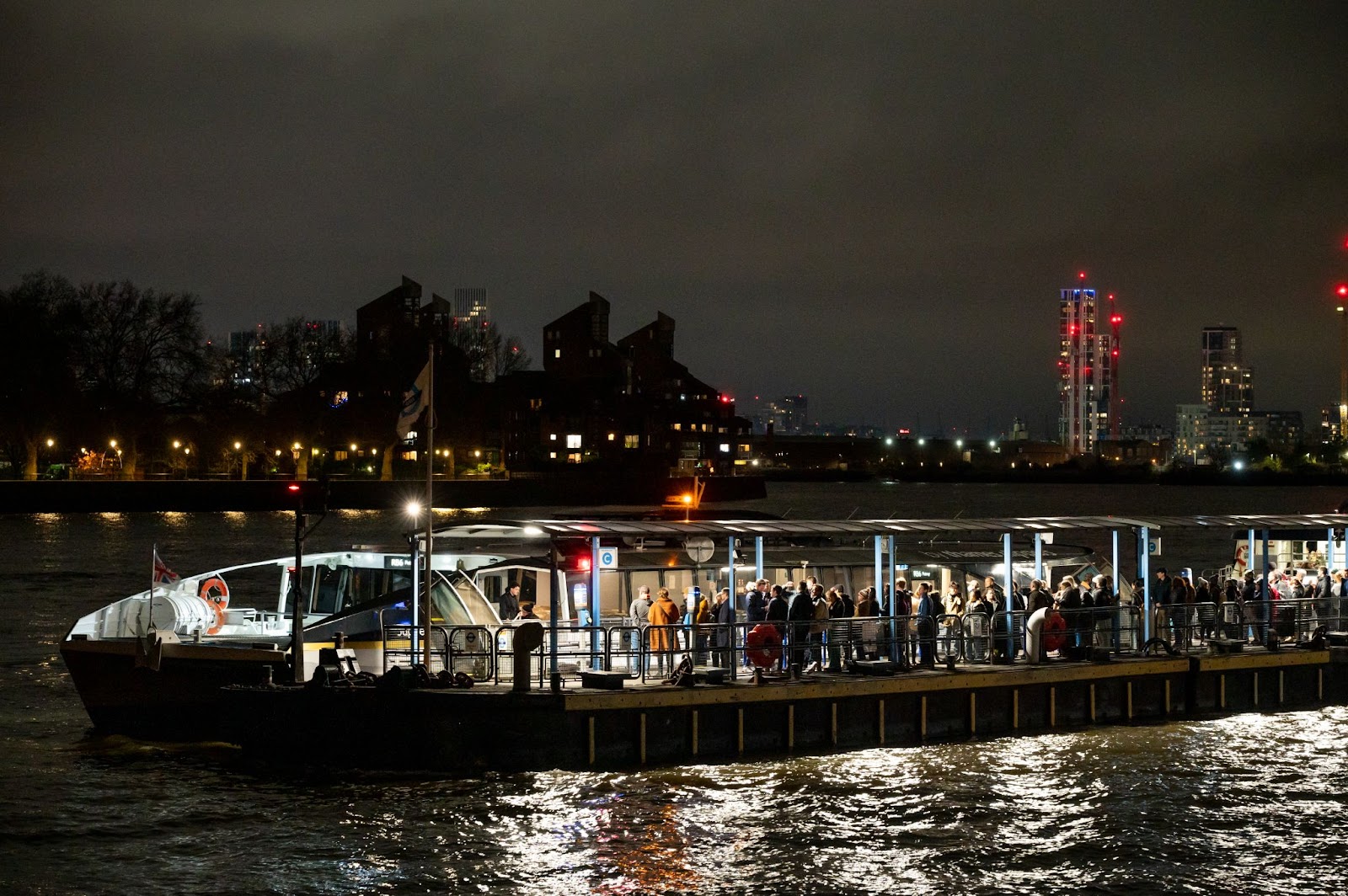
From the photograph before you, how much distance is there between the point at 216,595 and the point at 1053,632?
49.7ft

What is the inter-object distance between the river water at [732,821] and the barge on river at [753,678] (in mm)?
505

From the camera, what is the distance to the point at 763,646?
23781mm

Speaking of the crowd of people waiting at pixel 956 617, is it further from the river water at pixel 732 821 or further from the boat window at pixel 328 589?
the boat window at pixel 328 589

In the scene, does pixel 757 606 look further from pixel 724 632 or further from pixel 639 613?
pixel 639 613

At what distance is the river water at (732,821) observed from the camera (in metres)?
19.1

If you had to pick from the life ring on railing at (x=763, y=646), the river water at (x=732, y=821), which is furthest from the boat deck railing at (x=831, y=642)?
the river water at (x=732, y=821)

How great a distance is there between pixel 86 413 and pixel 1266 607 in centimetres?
10683

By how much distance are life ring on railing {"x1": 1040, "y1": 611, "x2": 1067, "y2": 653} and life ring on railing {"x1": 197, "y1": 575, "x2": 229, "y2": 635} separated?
14.7m

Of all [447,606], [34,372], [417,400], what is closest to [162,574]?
[447,606]

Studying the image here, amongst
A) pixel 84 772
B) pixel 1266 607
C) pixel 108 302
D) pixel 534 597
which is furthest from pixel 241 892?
pixel 108 302

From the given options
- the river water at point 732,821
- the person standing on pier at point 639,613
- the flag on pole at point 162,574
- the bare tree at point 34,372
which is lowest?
the river water at point 732,821

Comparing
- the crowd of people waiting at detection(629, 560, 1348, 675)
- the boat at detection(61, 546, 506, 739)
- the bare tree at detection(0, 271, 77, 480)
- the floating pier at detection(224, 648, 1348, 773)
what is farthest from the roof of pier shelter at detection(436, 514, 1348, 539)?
the bare tree at detection(0, 271, 77, 480)

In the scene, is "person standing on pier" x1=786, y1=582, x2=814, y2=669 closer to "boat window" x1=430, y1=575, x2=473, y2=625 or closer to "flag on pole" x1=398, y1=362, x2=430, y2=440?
"boat window" x1=430, y1=575, x2=473, y2=625

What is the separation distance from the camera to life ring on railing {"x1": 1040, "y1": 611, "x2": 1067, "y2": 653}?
2630 cm
